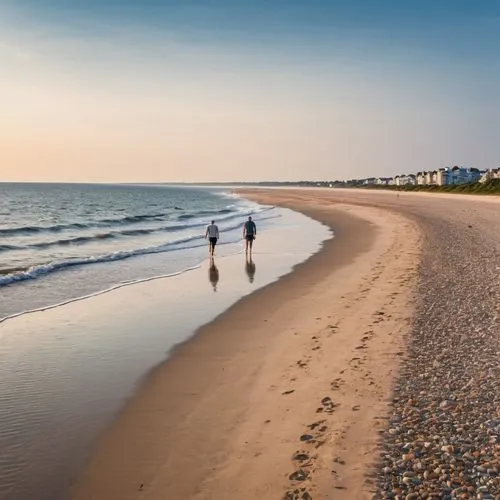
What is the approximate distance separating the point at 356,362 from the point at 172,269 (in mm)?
13552

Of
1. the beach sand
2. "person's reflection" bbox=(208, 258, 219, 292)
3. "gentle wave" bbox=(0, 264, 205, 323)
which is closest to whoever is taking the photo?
the beach sand

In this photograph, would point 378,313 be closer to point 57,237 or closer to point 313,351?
point 313,351

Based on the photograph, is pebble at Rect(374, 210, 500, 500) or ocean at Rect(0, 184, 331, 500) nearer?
pebble at Rect(374, 210, 500, 500)

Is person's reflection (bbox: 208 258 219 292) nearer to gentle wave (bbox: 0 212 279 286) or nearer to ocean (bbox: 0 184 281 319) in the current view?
ocean (bbox: 0 184 281 319)

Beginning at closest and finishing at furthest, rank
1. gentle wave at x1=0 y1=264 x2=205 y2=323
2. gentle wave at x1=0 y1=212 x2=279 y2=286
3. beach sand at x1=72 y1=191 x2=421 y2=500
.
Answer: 1. beach sand at x1=72 y1=191 x2=421 y2=500
2. gentle wave at x1=0 y1=264 x2=205 y2=323
3. gentle wave at x1=0 y1=212 x2=279 y2=286

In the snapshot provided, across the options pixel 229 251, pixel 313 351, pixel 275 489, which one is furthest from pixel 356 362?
pixel 229 251

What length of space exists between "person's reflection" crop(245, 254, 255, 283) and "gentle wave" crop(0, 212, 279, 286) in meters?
5.78

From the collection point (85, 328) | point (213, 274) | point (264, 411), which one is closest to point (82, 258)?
point (213, 274)

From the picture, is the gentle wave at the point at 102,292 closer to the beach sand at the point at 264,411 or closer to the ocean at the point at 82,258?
the ocean at the point at 82,258

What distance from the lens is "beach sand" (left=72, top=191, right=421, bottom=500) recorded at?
546 centimetres

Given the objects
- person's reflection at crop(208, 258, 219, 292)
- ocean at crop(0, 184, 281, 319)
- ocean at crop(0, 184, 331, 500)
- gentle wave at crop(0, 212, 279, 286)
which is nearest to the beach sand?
ocean at crop(0, 184, 331, 500)

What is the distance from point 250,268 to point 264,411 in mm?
14258

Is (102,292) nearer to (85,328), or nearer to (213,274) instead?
(85,328)

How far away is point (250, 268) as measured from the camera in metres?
21.4
